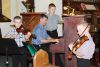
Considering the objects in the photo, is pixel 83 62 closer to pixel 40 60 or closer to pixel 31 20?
pixel 40 60

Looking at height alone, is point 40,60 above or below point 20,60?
above

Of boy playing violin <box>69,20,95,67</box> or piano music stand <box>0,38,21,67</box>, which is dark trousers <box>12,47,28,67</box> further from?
boy playing violin <box>69,20,95,67</box>

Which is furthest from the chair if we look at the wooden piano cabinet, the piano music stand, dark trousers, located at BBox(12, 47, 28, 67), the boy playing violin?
the wooden piano cabinet

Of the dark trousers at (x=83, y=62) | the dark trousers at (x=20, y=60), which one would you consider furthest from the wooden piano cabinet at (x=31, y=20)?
the dark trousers at (x=83, y=62)

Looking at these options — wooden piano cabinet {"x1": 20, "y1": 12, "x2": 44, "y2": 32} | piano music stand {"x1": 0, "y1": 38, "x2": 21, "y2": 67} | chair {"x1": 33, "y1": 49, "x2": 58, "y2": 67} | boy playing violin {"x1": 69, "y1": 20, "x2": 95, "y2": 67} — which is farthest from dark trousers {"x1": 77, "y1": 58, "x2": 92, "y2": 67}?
wooden piano cabinet {"x1": 20, "y1": 12, "x2": 44, "y2": 32}

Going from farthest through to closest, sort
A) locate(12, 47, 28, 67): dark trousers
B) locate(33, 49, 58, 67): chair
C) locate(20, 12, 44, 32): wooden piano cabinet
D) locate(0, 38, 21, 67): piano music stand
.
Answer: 1. locate(20, 12, 44, 32): wooden piano cabinet
2. locate(12, 47, 28, 67): dark trousers
3. locate(0, 38, 21, 67): piano music stand
4. locate(33, 49, 58, 67): chair

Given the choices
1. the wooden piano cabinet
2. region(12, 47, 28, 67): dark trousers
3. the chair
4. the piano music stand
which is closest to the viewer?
the chair

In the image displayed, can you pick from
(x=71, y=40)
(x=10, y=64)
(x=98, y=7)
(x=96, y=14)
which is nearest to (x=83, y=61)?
(x=71, y=40)

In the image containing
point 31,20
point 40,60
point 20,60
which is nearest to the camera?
point 40,60

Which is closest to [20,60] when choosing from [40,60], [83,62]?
[40,60]

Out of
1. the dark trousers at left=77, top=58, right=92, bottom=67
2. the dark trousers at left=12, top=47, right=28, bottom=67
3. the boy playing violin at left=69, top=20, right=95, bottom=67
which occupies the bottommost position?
the dark trousers at left=12, top=47, right=28, bottom=67

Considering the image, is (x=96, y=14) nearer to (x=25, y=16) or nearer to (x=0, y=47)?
(x=25, y=16)

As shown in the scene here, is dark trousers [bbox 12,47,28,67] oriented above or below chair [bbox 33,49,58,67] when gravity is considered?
below

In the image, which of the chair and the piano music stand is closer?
the chair
